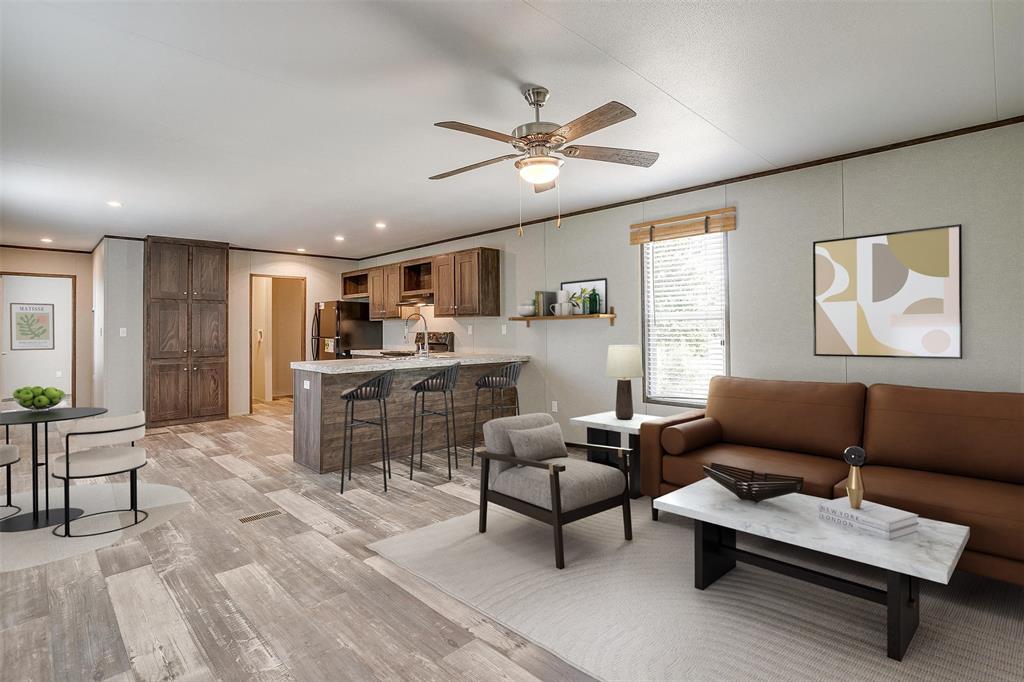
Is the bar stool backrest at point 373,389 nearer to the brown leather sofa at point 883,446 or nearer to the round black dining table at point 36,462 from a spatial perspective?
the round black dining table at point 36,462

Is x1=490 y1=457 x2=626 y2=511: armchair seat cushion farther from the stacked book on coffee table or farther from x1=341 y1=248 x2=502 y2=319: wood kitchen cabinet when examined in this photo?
x1=341 y1=248 x2=502 y2=319: wood kitchen cabinet

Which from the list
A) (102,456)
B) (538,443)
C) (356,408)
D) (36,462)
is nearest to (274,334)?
(356,408)

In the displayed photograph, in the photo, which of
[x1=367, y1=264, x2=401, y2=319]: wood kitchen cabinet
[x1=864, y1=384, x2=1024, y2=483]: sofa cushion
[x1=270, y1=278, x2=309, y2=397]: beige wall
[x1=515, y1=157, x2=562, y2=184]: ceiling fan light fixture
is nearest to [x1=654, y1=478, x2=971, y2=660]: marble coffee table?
[x1=864, y1=384, x2=1024, y2=483]: sofa cushion

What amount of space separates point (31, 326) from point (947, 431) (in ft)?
40.9

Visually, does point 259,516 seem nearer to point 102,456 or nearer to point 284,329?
point 102,456

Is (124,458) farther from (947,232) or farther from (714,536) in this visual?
(947,232)

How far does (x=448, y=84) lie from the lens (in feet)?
9.01

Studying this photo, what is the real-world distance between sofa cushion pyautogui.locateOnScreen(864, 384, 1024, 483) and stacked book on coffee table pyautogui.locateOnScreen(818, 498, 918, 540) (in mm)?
947

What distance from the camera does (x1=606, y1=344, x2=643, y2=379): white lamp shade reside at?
4246 mm

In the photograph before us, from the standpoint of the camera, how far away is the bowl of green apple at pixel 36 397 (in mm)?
3449

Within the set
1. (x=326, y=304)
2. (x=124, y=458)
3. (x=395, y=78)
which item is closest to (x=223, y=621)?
(x=124, y=458)

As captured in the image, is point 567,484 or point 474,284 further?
point 474,284

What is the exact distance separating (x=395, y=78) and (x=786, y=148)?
9.07 feet

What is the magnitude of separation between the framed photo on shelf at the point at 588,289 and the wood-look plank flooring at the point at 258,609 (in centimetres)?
246
